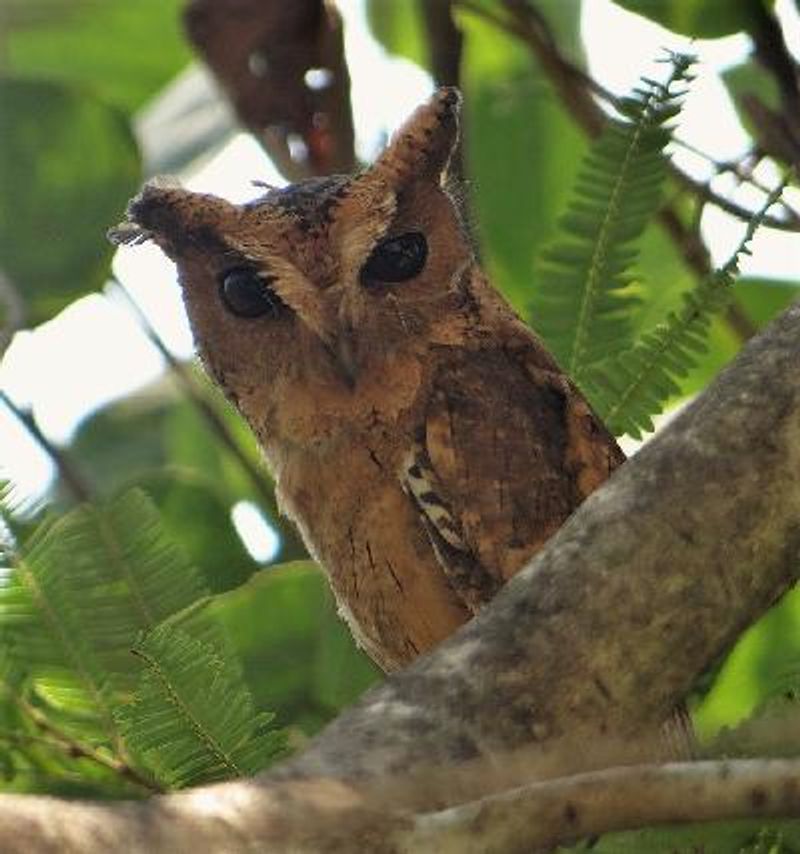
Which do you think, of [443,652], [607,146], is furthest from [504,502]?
[443,652]

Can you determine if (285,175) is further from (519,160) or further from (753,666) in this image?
(753,666)

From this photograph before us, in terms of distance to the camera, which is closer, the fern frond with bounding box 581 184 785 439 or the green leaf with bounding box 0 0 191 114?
the fern frond with bounding box 581 184 785 439

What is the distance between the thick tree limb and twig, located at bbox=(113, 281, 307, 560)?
1237 millimetres

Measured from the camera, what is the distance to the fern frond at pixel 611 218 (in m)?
2.57

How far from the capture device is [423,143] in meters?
2.97

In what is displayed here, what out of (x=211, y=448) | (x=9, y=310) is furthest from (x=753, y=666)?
(x=211, y=448)

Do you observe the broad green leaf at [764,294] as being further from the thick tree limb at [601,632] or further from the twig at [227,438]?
the thick tree limb at [601,632]

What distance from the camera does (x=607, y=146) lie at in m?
2.60

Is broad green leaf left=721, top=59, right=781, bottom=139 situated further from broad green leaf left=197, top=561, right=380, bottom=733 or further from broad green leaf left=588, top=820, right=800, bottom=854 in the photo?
broad green leaf left=588, top=820, right=800, bottom=854

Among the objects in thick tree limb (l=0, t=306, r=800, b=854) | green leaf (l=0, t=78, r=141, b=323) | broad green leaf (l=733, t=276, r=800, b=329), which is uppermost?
green leaf (l=0, t=78, r=141, b=323)

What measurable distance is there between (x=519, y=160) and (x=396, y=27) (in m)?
0.72

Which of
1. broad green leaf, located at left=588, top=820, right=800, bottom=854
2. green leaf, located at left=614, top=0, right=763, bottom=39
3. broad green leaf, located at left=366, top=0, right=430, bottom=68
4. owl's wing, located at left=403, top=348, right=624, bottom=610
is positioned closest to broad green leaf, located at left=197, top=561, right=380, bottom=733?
owl's wing, located at left=403, top=348, right=624, bottom=610

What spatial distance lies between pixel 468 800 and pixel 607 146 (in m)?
1.38

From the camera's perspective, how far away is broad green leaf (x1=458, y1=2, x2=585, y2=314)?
3.61 meters
